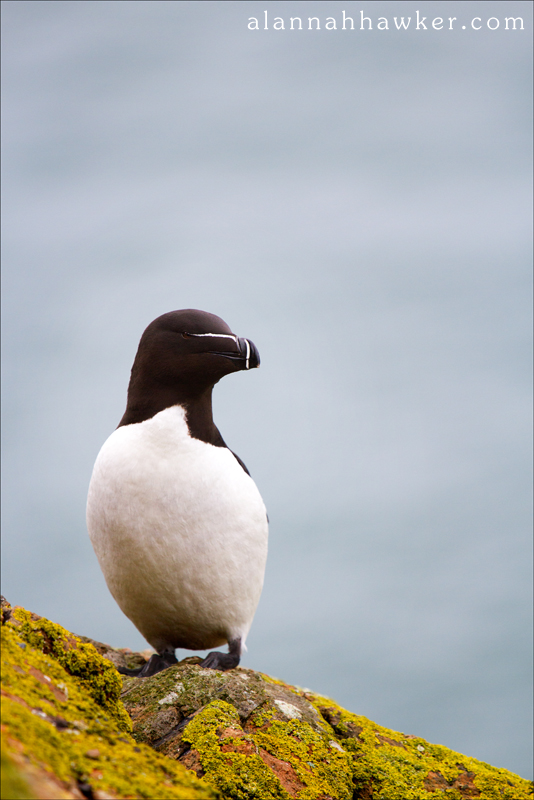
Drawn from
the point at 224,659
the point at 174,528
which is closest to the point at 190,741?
the point at 224,659

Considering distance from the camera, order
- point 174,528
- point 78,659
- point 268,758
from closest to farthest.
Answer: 1. point 78,659
2. point 268,758
3. point 174,528

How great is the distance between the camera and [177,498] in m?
4.96

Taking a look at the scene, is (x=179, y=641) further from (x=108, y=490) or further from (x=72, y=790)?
(x=72, y=790)

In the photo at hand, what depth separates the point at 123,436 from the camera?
17.1 ft

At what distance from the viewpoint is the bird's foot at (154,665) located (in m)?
5.28

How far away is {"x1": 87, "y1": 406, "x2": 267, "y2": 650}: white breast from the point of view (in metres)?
4.97

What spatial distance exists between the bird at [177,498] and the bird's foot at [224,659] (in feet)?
0.04

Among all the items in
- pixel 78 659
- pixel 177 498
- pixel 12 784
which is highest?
pixel 177 498

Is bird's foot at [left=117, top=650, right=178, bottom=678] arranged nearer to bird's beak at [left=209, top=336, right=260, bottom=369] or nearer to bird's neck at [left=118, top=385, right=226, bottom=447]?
bird's neck at [left=118, top=385, right=226, bottom=447]

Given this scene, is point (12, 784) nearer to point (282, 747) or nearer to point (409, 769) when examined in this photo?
point (282, 747)

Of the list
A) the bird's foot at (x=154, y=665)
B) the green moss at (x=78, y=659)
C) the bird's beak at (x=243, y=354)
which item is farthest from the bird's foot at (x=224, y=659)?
the bird's beak at (x=243, y=354)

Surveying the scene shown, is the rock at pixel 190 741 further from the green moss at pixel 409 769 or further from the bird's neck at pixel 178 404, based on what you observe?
the bird's neck at pixel 178 404

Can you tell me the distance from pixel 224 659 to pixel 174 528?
1.14 metres

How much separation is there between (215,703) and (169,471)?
166cm
